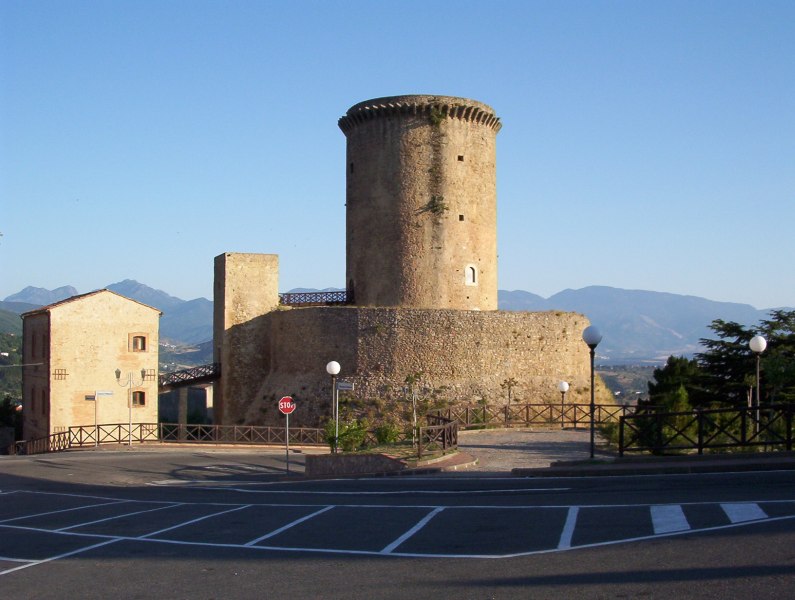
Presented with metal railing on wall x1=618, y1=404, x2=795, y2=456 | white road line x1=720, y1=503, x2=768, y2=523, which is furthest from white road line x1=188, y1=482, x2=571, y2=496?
white road line x1=720, y1=503, x2=768, y2=523

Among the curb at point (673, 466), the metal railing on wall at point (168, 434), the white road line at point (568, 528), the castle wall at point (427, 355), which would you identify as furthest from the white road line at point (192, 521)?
the castle wall at point (427, 355)

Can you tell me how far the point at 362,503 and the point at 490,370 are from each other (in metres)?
24.0

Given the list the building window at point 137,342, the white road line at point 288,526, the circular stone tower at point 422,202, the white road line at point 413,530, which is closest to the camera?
the white road line at point 413,530

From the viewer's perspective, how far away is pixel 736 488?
1346cm

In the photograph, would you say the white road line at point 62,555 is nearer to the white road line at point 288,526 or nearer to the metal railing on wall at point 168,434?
the white road line at point 288,526

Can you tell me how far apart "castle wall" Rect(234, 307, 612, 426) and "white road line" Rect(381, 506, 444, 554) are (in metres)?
24.2

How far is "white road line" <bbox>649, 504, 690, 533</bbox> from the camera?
10453 millimetres

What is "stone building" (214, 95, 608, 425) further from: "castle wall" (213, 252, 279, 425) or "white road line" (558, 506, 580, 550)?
"white road line" (558, 506, 580, 550)

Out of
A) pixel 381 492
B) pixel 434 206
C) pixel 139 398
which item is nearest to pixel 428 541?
pixel 381 492

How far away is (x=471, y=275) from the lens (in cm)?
4234

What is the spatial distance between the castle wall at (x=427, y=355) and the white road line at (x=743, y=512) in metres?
25.8

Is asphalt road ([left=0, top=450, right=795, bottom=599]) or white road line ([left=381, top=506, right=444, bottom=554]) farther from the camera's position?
white road line ([left=381, top=506, right=444, bottom=554])

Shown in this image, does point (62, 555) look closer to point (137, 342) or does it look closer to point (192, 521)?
point (192, 521)

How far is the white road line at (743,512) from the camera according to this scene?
1070 centimetres
